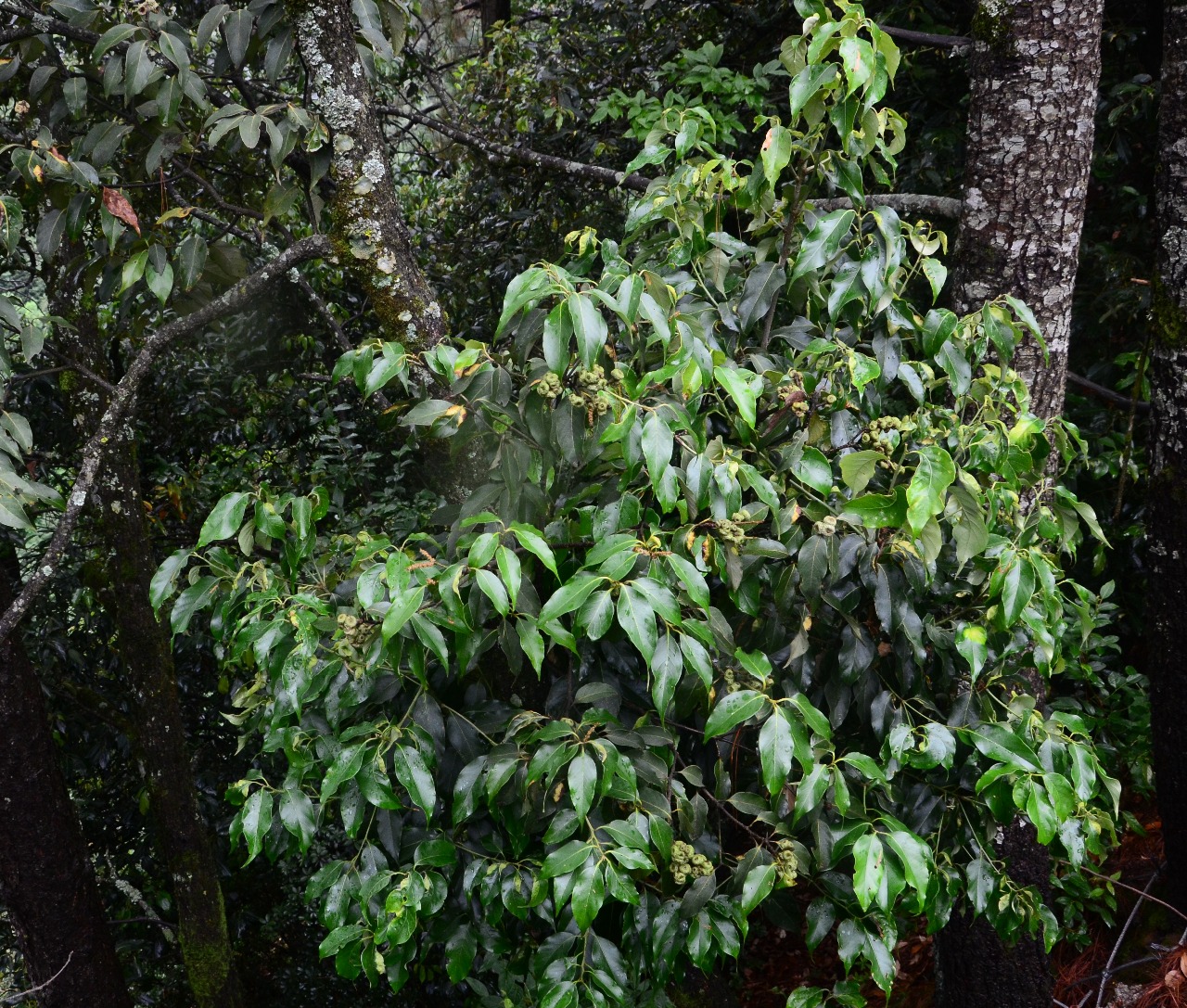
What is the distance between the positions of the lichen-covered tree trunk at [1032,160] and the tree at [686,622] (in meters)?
0.67

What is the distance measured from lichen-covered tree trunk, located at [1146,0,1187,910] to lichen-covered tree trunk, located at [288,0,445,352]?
1.85 meters

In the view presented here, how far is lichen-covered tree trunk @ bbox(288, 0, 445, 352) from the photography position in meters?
1.90

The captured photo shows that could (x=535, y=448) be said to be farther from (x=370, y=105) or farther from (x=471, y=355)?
(x=370, y=105)

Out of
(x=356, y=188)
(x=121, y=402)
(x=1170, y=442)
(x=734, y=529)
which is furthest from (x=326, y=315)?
(x=1170, y=442)

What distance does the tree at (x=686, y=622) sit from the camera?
136cm

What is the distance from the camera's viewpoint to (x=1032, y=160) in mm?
2307

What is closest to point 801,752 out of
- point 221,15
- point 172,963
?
point 221,15

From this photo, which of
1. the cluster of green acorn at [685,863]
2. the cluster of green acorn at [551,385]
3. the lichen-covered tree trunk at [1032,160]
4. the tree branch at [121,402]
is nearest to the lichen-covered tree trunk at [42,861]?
the tree branch at [121,402]

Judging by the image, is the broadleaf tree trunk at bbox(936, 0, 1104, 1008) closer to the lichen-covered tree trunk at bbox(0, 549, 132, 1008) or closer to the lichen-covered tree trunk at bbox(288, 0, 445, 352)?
the lichen-covered tree trunk at bbox(288, 0, 445, 352)

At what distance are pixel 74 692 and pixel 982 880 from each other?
3358mm

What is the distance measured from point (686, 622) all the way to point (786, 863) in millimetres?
455

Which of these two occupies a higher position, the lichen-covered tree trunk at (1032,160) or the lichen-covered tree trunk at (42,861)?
the lichen-covered tree trunk at (1032,160)

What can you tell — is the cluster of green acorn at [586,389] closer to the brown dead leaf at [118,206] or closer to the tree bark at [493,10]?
the brown dead leaf at [118,206]

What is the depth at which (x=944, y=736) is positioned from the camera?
1.51m
